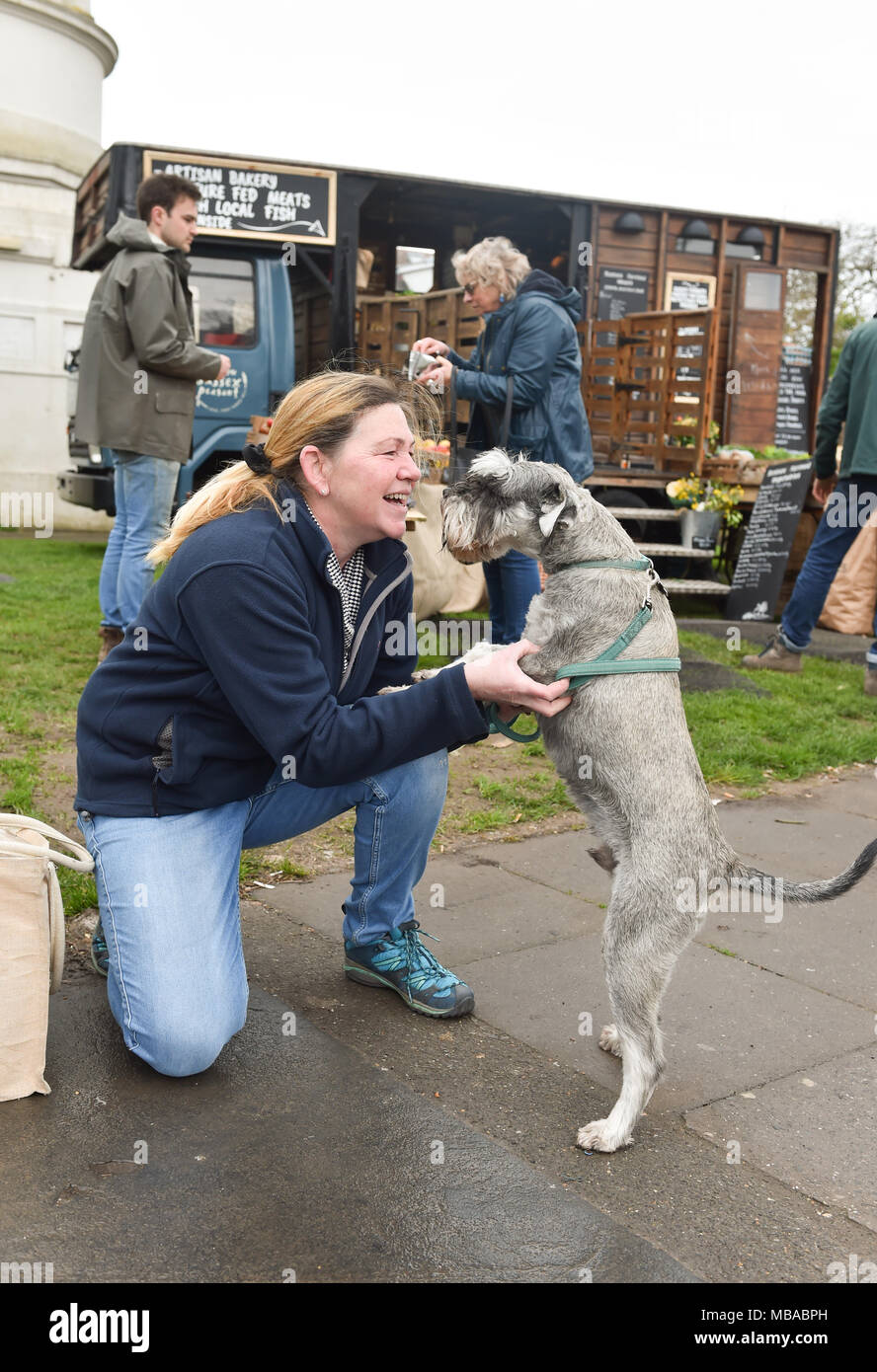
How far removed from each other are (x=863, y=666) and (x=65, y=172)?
14380 mm

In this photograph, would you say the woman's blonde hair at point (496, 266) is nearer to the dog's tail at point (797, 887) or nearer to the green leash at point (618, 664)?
the green leash at point (618, 664)

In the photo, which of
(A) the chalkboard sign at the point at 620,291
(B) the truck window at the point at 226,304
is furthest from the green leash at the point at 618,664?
(A) the chalkboard sign at the point at 620,291

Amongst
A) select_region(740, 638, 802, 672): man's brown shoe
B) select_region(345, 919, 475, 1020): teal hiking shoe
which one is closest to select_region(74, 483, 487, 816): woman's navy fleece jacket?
select_region(345, 919, 475, 1020): teal hiking shoe

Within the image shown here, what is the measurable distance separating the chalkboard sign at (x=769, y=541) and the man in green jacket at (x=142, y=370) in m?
5.20

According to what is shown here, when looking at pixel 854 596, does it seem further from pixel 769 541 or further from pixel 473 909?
pixel 473 909

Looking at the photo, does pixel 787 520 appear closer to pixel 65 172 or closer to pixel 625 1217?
pixel 625 1217

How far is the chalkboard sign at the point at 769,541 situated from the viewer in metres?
9.53

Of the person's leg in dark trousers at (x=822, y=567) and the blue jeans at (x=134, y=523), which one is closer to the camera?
the blue jeans at (x=134, y=523)

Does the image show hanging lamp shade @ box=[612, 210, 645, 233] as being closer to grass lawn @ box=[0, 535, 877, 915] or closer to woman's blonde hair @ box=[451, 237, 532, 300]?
grass lawn @ box=[0, 535, 877, 915]

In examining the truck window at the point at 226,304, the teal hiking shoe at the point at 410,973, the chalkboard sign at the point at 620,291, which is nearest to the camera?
the teal hiking shoe at the point at 410,973
